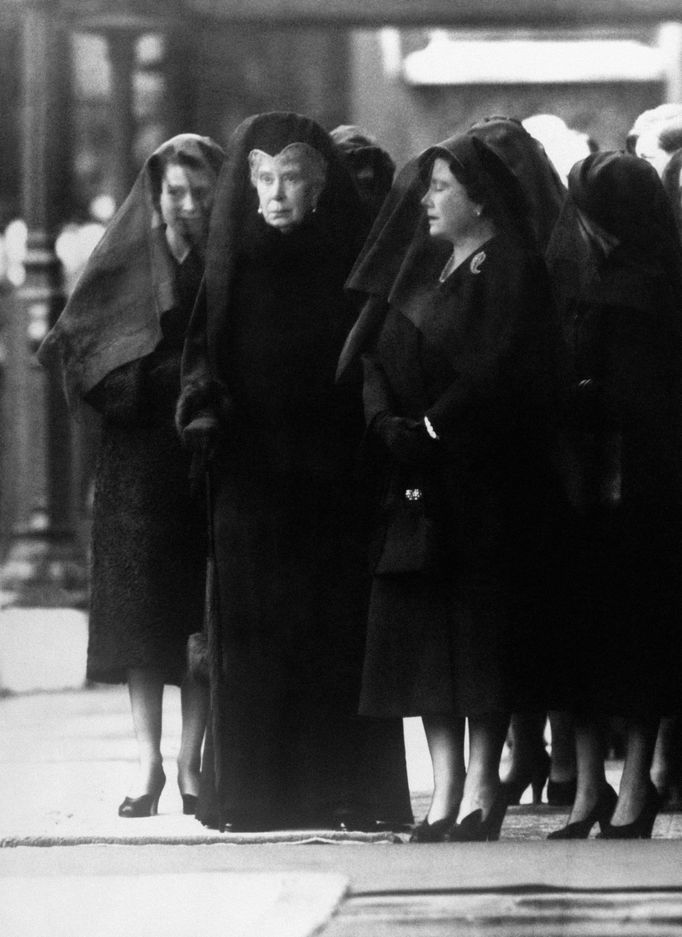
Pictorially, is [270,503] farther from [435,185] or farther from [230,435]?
[435,185]

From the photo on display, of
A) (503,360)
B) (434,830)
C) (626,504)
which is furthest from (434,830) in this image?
(503,360)

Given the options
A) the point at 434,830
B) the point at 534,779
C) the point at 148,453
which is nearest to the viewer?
the point at 434,830

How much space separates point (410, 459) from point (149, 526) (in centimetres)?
127

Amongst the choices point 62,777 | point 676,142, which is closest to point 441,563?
point 676,142

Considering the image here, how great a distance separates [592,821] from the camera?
8188 millimetres

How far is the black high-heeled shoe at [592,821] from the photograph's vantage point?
814 centimetres

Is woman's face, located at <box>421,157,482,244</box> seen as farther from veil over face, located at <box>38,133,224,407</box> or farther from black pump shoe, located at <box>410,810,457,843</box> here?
black pump shoe, located at <box>410,810,457,843</box>

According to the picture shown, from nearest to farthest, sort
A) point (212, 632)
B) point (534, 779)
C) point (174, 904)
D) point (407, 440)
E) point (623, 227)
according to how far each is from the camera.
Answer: point (174, 904)
point (407, 440)
point (623, 227)
point (212, 632)
point (534, 779)

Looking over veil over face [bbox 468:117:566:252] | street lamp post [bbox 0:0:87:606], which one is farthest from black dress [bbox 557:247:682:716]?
street lamp post [bbox 0:0:87:606]

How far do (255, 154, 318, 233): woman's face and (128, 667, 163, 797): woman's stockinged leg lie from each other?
148 cm

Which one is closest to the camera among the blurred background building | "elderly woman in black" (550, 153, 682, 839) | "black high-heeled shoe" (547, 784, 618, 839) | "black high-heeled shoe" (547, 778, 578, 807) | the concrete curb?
the concrete curb

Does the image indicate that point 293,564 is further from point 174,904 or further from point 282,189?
point 174,904

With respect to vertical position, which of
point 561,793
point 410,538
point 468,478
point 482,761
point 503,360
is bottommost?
point 561,793

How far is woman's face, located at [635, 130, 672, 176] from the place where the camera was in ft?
29.8
